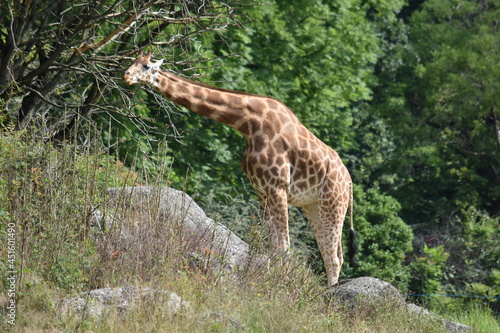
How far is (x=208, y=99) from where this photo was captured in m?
8.70

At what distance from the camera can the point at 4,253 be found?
7.16 meters

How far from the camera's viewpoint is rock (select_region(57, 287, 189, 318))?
6.56 metres

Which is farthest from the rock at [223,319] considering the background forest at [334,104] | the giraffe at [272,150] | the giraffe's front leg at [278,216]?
the giraffe's front leg at [278,216]

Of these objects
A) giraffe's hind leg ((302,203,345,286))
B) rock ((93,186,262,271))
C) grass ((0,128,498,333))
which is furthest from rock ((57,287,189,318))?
giraffe's hind leg ((302,203,345,286))

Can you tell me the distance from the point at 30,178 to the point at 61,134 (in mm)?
3225

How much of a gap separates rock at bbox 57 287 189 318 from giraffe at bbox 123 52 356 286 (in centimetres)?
182

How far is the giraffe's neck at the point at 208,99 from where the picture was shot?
336 inches

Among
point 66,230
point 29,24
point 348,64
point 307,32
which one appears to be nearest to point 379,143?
point 348,64

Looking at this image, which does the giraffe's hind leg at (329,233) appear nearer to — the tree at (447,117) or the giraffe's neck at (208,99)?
the giraffe's neck at (208,99)

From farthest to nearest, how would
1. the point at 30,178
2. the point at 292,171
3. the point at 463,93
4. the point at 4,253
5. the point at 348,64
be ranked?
the point at 348,64 < the point at 463,93 < the point at 292,171 < the point at 30,178 < the point at 4,253

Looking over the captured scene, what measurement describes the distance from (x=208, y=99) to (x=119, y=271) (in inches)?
87.9

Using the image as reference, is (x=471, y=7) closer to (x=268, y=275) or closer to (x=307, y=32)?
(x=307, y=32)

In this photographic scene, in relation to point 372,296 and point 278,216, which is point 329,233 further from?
point 372,296

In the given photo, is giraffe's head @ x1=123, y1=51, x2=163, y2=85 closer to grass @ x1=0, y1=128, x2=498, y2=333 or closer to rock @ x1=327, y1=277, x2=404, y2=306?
grass @ x1=0, y1=128, x2=498, y2=333
